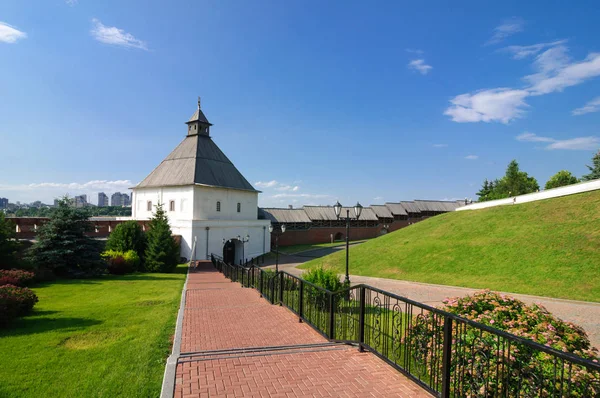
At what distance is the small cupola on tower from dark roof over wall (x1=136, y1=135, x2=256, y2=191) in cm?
64

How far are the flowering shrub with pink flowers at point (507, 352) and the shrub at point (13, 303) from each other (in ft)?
30.0

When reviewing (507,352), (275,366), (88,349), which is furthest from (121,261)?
(507,352)

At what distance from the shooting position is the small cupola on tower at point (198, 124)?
39.8m

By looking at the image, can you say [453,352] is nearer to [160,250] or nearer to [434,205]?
[160,250]

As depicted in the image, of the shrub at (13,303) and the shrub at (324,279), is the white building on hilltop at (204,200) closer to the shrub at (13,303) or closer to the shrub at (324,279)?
the shrub at (324,279)

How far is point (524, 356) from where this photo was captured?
4035 mm

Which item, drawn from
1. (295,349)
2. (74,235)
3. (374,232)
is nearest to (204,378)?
(295,349)

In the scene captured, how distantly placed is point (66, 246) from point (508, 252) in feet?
83.7

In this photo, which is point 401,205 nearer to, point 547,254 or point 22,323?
point 547,254

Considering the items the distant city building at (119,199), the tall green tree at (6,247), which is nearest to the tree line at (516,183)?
the tall green tree at (6,247)

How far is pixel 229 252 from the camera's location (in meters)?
37.4

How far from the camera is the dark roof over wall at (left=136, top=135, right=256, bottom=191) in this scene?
34.9 m

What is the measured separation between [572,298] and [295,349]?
14647mm

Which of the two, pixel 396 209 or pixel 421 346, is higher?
pixel 396 209
